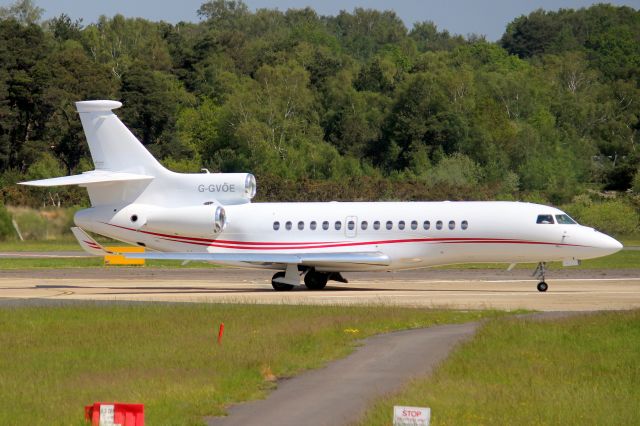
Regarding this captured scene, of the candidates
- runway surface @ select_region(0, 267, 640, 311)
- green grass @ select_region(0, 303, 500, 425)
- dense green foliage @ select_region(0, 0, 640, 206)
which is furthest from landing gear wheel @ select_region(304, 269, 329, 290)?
dense green foliage @ select_region(0, 0, 640, 206)

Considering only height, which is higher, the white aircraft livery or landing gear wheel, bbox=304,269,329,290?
the white aircraft livery

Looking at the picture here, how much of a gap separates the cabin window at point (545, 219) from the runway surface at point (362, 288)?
2.15m

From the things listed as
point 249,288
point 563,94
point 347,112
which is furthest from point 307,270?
point 563,94

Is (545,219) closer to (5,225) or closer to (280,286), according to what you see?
(280,286)

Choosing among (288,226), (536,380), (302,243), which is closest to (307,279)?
(302,243)

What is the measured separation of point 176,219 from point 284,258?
3.99 meters

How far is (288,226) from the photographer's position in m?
38.5

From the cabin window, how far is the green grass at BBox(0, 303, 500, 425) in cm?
811

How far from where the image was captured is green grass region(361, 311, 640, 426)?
15.2 metres

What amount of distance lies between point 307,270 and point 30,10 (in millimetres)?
102902

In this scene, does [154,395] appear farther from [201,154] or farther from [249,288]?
[201,154]

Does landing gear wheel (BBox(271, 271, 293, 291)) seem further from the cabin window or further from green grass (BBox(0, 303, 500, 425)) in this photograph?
the cabin window

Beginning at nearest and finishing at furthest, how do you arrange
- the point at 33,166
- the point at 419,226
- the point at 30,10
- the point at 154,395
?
the point at 154,395, the point at 419,226, the point at 33,166, the point at 30,10

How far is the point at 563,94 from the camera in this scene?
12138cm
